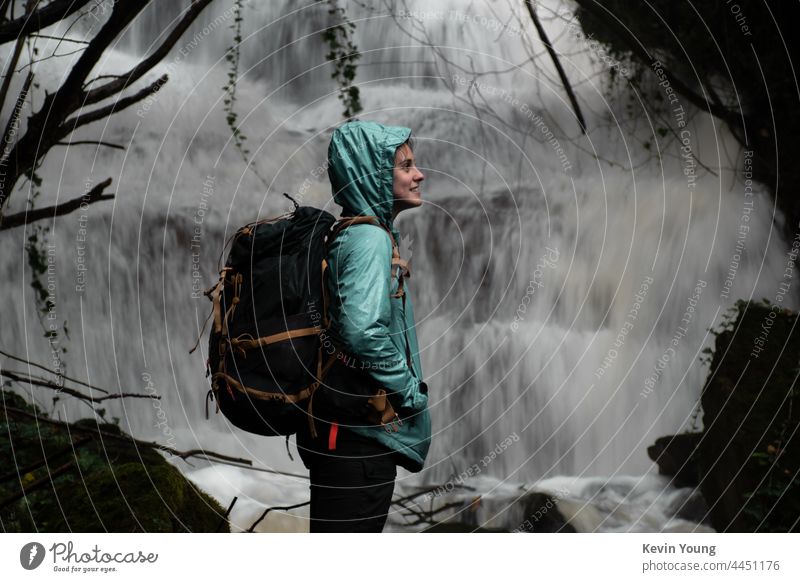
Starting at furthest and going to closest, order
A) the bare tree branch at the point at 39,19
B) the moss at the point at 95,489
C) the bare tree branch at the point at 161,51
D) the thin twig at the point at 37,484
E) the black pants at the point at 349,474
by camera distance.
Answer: the bare tree branch at the point at 161,51, the bare tree branch at the point at 39,19, the moss at the point at 95,489, the thin twig at the point at 37,484, the black pants at the point at 349,474

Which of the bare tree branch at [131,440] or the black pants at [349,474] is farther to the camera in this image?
the bare tree branch at [131,440]

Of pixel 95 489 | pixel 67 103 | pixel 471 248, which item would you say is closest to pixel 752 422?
pixel 471 248

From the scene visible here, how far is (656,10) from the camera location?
5.53 m

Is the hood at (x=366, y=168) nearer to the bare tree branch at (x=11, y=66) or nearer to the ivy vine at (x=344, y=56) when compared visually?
the ivy vine at (x=344, y=56)

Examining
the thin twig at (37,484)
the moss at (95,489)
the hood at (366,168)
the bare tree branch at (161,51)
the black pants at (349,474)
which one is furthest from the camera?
the bare tree branch at (161,51)

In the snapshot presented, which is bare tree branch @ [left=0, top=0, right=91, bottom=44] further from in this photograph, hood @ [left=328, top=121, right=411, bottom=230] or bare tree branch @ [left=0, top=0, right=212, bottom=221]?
hood @ [left=328, top=121, right=411, bottom=230]

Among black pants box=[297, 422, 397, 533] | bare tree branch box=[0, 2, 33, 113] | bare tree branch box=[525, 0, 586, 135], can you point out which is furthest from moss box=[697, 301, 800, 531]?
bare tree branch box=[0, 2, 33, 113]

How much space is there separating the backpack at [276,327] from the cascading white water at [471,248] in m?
1.92

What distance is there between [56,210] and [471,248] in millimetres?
2099

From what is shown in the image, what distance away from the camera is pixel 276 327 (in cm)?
364

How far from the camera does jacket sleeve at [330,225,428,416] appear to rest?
3.52 meters

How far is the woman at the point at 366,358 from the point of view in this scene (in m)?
3.55

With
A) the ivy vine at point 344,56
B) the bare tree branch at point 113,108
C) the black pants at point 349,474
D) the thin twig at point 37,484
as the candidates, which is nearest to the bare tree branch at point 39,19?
the bare tree branch at point 113,108
